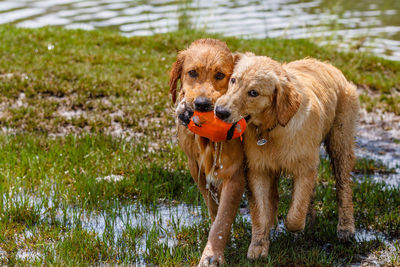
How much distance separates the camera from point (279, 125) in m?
3.99

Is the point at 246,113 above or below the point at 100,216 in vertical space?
above

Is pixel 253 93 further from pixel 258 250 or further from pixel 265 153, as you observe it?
pixel 258 250

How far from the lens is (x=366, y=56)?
10.9 meters

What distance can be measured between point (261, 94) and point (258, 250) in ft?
4.34

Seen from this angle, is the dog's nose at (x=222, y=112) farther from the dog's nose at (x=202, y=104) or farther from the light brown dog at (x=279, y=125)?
the dog's nose at (x=202, y=104)

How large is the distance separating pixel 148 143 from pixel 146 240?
8.37 feet

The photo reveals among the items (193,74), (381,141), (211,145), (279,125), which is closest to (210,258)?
(211,145)

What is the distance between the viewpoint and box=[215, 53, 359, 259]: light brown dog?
150 inches

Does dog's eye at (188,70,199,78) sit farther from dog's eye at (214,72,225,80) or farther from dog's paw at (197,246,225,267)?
dog's paw at (197,246,225,267)

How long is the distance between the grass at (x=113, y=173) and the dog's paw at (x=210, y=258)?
0.53 ft

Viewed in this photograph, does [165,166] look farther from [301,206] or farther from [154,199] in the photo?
[301,206]

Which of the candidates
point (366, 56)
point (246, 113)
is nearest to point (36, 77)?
point (246, 113)

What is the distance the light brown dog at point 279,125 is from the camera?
12.5 feet

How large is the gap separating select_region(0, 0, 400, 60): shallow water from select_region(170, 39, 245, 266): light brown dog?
26.4 feet
